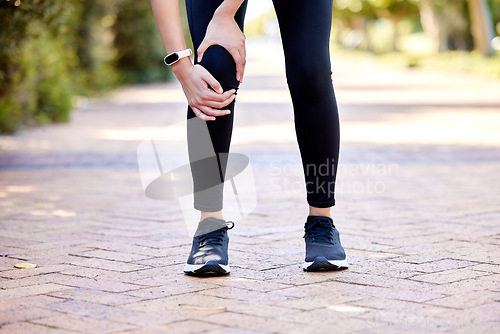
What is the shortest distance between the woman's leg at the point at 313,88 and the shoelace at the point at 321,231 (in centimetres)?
4

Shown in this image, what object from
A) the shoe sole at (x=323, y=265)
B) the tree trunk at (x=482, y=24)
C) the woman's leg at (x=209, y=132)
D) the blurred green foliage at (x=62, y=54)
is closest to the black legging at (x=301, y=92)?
the woman's leg at (x=209, y=132)

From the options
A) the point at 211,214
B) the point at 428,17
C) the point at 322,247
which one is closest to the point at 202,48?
the point at 211,214

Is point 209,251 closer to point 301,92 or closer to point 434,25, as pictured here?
point 301,92

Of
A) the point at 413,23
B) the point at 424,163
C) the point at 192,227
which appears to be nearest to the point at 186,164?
the point at 424,163

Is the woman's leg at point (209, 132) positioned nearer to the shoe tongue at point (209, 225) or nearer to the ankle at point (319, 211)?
the shoe tongue at point (209, 225)

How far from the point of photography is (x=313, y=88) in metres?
2.69

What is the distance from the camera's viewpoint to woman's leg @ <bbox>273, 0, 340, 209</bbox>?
2.64 m

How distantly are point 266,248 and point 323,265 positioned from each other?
1.69 ft

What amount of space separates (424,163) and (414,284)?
155 inches

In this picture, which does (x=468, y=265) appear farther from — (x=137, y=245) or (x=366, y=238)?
(x=137, y=245)

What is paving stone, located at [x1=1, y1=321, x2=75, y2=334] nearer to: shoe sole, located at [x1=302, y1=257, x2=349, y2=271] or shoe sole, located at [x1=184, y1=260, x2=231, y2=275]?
shoe sole, located at [x1=184, y1=260, x2=231, y2=275]

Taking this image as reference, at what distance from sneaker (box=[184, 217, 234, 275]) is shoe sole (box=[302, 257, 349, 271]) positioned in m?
0.28

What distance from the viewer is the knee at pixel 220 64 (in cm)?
264

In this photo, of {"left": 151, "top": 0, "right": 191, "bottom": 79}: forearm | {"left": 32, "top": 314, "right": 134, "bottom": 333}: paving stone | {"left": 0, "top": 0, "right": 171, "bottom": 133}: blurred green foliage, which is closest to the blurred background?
{"left": 0, "top": 0, "right": 171, "bottom": 133}: blurred green foliage
